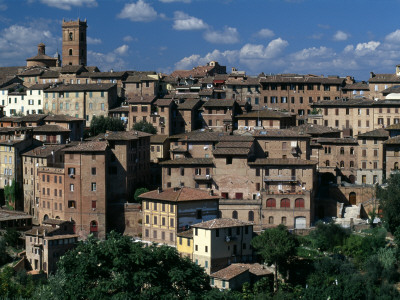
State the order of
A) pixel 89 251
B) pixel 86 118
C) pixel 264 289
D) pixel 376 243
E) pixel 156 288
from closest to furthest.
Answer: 1. pixel 156 288
2. pixel 89 251
3. pixel 264 289
4. pixel 376 243
5. pixel 86 118

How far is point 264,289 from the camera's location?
5625 cm

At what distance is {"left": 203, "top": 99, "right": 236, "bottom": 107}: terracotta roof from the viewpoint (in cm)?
8364

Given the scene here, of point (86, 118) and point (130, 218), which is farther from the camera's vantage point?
point (86, 118)

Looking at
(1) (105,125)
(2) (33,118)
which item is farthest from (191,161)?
(2) (33,118)

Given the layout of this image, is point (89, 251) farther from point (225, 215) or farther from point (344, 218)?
point (344, 218)

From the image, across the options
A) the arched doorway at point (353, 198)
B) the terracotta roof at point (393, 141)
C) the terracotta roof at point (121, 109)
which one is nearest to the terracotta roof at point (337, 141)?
the terracotta roof at point (393, 141)

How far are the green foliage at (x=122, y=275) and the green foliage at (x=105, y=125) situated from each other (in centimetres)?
3490

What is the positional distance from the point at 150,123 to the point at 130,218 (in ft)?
60.1

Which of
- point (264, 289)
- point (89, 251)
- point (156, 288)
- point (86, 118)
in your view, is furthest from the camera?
point (86, 118)

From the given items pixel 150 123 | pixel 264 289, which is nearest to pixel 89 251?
pixel 264 289

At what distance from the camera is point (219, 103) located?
84375 millimetres

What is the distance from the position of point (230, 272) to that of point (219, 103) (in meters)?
30.2

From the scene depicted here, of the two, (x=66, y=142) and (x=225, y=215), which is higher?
(x=66, y=142)

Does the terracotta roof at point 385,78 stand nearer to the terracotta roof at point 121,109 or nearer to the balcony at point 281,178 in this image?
the terracotta roof at point 121,109
